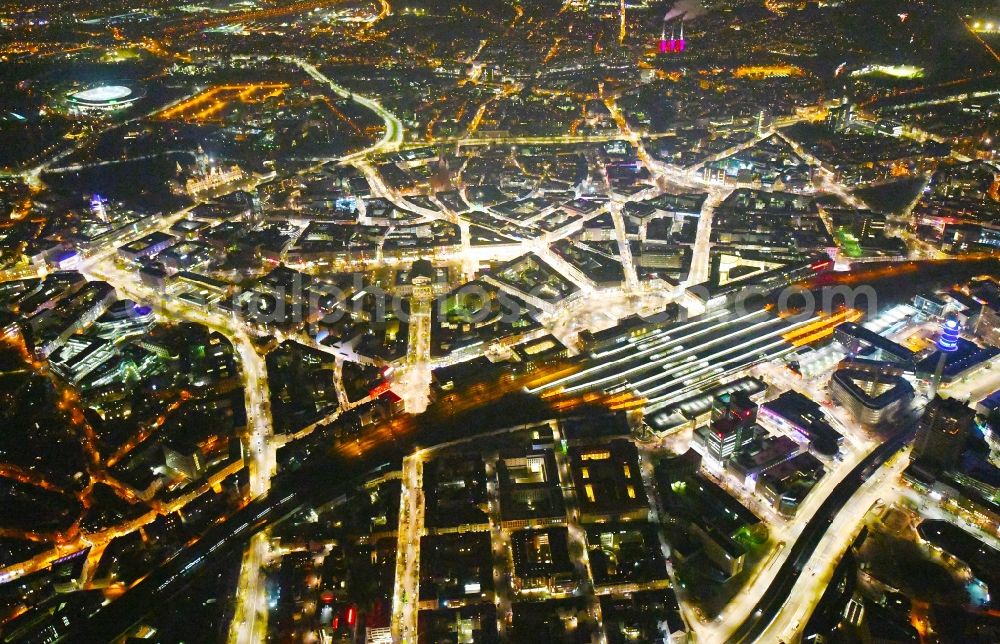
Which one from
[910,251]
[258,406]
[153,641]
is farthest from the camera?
[910,251]

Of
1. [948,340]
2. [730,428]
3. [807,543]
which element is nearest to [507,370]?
[730,428]

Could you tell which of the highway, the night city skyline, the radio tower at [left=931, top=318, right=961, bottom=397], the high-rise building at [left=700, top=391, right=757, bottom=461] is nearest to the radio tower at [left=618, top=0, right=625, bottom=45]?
the night city skyline

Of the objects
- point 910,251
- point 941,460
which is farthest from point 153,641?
point 910,251

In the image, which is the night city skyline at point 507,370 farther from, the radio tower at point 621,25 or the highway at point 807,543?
the radio tower at point 621,25

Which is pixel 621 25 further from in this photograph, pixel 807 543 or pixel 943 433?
pixel 807 543

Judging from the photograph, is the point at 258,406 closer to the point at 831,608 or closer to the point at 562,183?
the point at 831,608

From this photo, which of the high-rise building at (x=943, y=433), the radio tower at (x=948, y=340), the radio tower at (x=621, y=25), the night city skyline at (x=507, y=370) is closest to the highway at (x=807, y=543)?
the night city skyline at (x=507, y=370)
